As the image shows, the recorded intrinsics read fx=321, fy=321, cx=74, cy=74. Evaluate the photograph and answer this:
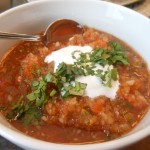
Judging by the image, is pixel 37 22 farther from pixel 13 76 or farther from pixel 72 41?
pixel 13 76

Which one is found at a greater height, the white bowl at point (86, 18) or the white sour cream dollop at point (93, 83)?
the white bowl at point (86, 18)

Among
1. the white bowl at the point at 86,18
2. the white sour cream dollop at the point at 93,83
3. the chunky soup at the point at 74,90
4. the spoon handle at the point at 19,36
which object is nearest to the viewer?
the chunky soup at the point at 74,90

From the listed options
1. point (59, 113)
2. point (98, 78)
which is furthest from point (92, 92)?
point (59, 113)

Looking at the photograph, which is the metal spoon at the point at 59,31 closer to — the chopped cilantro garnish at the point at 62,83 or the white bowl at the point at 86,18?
the white bowl at the point at 86,18

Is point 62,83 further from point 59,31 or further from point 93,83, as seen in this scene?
point 59,31

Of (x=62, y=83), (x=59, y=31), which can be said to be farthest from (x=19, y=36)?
(x=62, y=83)

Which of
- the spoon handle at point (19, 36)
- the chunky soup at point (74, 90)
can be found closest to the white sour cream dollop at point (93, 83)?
the chunky soup at point (74, 90)

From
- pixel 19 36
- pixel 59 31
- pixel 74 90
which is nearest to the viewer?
pixel 74 90

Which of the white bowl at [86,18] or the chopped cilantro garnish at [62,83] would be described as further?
the white bowl at [86,18]
